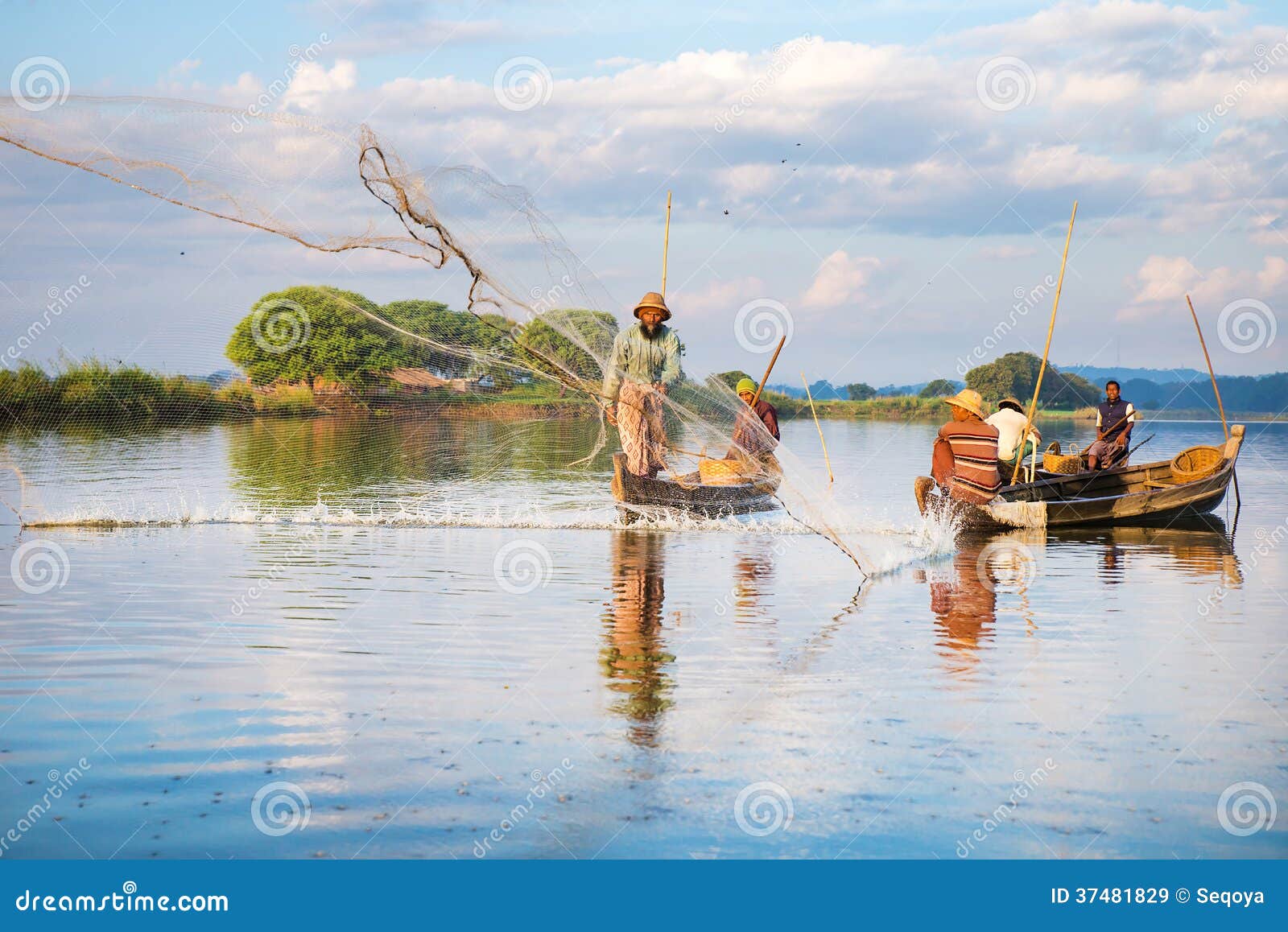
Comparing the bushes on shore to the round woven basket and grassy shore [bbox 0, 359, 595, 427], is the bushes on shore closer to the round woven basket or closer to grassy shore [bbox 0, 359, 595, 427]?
grassy shore [bbox 0, 359, 595, 427]

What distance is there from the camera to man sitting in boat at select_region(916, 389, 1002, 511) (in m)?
14.1

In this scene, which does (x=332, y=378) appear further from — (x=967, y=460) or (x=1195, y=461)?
(x=1195, y=461)

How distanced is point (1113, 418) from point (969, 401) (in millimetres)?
6028

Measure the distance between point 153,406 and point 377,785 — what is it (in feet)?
40.8

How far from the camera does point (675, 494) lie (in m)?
16.9

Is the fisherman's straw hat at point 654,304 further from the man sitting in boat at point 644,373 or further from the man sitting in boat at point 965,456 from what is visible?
the man sitting in boat at point 965,456

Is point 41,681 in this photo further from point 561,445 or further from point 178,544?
point 561,445

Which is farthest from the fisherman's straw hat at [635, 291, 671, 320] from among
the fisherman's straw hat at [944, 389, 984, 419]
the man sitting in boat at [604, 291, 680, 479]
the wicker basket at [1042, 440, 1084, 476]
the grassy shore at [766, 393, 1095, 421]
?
the grassy shore at [766, 393, 1095, 421]

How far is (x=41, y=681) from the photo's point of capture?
7301mm

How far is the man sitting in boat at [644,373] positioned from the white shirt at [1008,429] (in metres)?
5.79

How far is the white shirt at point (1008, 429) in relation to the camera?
17891 mm

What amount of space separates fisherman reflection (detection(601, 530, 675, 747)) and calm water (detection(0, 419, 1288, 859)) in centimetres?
4

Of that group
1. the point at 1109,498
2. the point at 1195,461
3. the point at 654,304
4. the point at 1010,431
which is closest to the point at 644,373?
the point at 654,304
